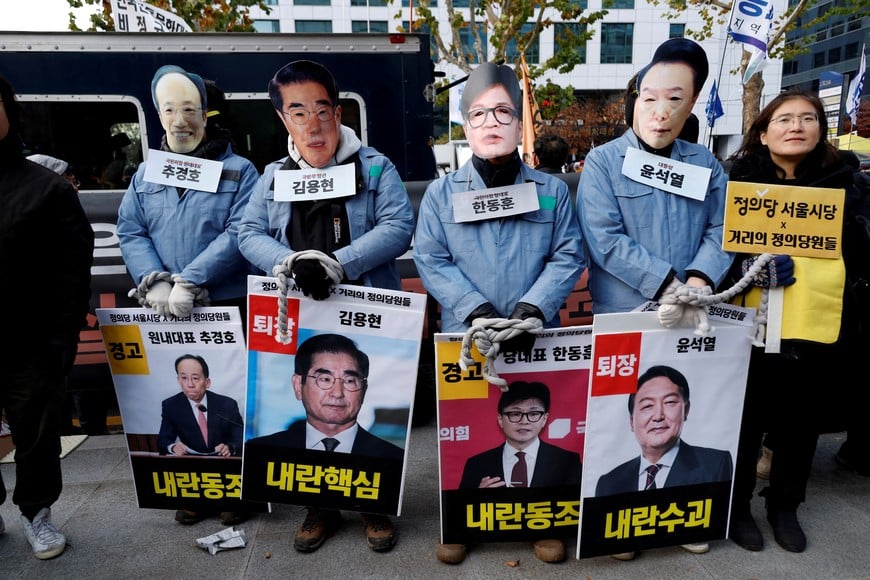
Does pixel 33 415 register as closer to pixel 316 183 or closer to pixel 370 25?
pixel 316 183

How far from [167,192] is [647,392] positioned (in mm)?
2276

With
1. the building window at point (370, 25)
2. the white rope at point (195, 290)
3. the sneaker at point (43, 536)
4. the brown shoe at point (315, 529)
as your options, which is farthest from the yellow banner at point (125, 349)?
the building window at point (370, 25)

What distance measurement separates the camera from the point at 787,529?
2.60 metres

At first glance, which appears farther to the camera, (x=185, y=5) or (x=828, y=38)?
(x=828, y=38)

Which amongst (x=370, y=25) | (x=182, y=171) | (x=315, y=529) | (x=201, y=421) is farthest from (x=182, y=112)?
(x=370, y=25)

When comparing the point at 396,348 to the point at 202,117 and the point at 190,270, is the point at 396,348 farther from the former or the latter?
the point at 202,117

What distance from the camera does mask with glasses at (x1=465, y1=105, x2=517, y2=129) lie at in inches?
91.9

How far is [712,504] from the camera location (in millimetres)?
2459

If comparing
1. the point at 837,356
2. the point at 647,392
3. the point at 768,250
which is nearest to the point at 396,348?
the point at 647,392

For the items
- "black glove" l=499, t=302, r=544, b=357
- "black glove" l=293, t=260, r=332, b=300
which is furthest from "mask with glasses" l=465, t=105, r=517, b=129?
"black glove" l=293, t=260, r=332, b=300

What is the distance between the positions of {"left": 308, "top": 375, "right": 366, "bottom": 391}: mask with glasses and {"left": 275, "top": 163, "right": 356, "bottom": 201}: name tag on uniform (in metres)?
0.75

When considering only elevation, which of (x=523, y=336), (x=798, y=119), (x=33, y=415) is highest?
(x=798, y=119)

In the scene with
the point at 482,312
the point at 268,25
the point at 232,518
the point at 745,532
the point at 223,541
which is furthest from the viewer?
the point at 268,25

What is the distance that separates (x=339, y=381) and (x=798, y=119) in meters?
2.13
